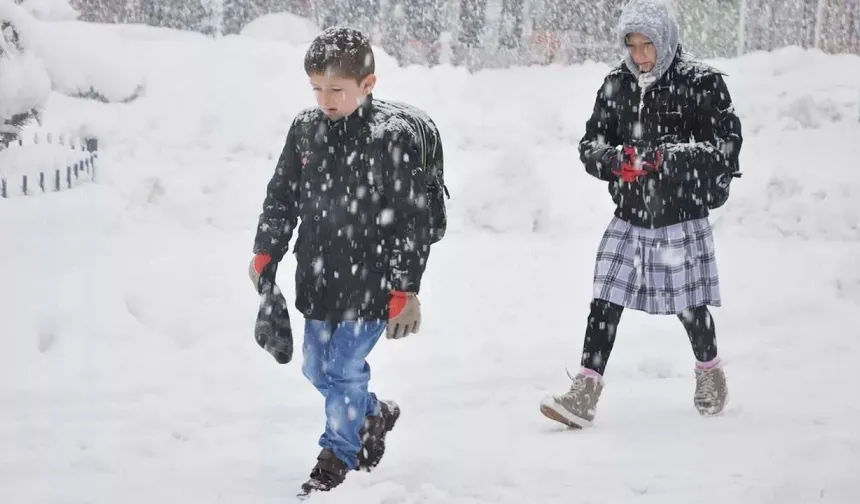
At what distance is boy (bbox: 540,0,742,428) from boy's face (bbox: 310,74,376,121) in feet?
4.09

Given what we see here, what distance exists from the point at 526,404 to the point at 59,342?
2.85m

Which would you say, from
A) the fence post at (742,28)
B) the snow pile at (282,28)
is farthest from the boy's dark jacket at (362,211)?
the fence post at (742,28)

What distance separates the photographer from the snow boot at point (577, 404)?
4.08 meters

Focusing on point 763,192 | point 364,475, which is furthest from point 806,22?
point 364,475

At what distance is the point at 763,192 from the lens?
34.8ft

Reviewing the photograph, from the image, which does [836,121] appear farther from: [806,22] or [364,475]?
[364,475]

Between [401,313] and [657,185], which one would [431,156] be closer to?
[401,313]

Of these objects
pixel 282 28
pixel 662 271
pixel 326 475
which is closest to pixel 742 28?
pixel 282 28

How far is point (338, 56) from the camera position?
10.7 ft

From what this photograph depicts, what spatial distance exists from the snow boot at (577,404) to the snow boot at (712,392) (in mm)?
495

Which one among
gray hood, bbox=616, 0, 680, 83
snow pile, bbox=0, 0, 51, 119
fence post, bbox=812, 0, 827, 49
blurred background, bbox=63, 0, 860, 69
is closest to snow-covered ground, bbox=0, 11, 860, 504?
snow pile, bbox=0, 0, 51, 119

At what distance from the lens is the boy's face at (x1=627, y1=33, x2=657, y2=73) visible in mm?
4016

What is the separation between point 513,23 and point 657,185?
19.4 m

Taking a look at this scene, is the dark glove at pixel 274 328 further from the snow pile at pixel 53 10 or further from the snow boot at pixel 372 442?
the snow pile at pixel 53 10
